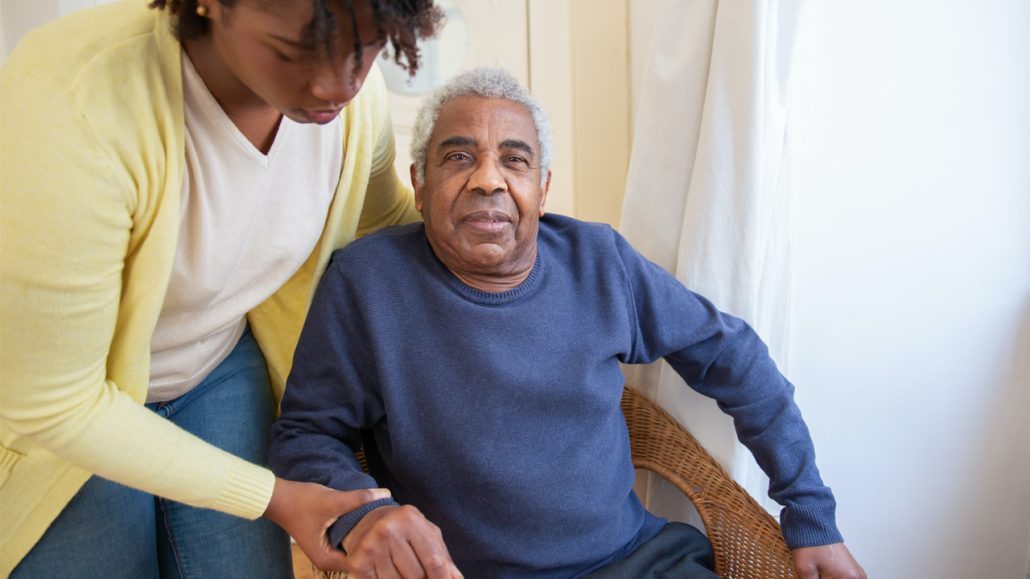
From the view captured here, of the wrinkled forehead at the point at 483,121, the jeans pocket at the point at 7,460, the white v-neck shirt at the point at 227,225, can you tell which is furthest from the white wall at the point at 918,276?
the jeans pocket at the point at 7,460

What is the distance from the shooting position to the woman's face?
71 cm

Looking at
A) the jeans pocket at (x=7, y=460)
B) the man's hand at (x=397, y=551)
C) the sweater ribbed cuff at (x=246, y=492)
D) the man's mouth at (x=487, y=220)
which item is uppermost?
the man's mouth at (x=487, y=220)

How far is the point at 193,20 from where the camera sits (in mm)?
828

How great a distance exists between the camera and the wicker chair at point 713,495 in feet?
4.38

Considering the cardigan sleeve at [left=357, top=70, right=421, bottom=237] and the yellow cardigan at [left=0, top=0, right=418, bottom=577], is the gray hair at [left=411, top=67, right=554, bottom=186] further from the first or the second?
the yellow cardigan at [left=0, top=0, right=418, bottom=577]

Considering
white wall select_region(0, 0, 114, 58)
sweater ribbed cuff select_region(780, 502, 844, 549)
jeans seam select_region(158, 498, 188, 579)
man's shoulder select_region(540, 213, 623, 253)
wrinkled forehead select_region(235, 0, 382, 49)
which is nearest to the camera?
wrinkled forehead select_region(235, 0, 382, 49)

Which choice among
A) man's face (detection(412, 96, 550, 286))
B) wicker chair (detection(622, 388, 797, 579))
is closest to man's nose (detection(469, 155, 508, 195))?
man's face (detection(412, 96, 550, 286))

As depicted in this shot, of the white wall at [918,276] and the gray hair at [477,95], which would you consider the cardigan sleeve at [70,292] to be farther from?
the white wall at [918,276]

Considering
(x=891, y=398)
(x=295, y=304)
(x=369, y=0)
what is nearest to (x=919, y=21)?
(x=891, y=398)

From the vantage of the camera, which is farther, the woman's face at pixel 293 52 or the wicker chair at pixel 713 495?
the wicker chair at pixel 713 495

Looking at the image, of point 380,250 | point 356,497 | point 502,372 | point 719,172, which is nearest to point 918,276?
point 719,172

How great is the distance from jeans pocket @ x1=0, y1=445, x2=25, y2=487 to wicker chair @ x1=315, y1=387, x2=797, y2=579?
3.50ft

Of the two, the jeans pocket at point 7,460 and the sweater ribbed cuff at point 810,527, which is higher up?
the jeans pocket at point 7,460

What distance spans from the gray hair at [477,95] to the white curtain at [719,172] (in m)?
0.24
